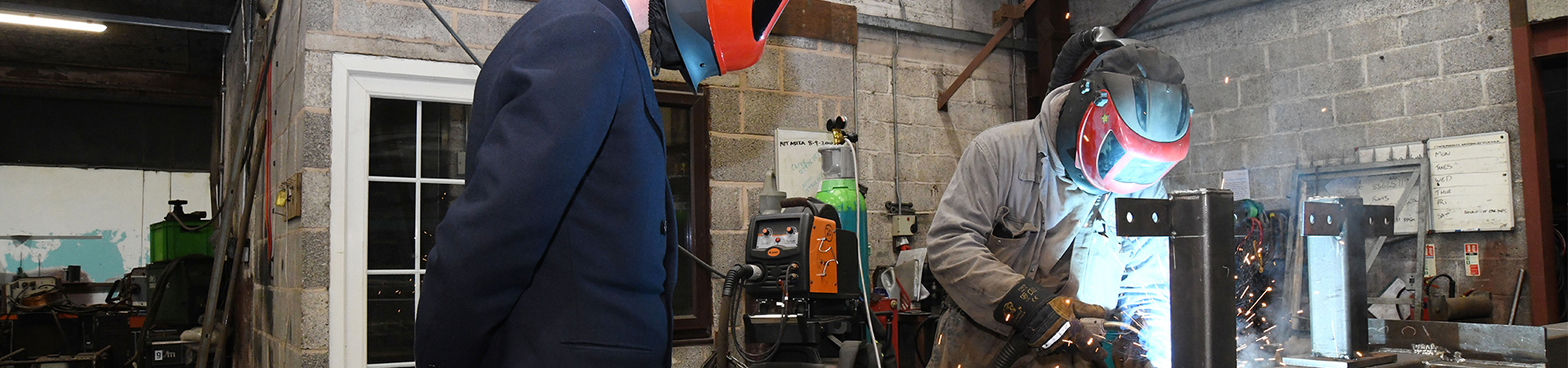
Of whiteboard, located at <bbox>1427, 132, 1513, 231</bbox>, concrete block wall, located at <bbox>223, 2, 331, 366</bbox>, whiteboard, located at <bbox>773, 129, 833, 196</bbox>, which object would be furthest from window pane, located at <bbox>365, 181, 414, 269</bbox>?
whiteboard, located at <bbox>1427, 132, 1513, 231</bbox>

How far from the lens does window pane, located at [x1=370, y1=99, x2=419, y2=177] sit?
3522mm

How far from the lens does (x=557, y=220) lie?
1276mm

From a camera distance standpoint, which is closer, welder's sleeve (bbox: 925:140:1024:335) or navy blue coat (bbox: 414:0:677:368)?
navy blue coat (bbox: 414:0:677:368)

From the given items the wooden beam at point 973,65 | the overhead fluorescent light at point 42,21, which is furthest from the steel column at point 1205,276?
the overhead fluorescent light at point 42,21

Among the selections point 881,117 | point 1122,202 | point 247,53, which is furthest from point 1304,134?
point 247,53

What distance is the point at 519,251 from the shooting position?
1.25 metres

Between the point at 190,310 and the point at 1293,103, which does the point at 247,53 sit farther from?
the point at 1293,103

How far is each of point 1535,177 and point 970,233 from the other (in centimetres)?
333

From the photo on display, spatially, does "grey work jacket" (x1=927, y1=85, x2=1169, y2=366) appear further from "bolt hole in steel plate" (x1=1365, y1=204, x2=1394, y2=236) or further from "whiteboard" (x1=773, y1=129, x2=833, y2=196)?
"whiteboard" (x1=773, y1=129, x2=833, y2=196)

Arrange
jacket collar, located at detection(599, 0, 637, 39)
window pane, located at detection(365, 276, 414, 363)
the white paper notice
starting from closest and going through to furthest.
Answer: jacket collar, located at detection(599, 0, 637, 39) < window pane, located at detection(365, 276, 414, 363) < the white paper notice

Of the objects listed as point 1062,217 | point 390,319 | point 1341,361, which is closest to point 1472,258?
point 1062,217

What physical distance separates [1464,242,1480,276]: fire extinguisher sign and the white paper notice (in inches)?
38.2

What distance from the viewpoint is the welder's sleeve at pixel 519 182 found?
1236mm

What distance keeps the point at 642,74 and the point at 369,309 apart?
2.55m
